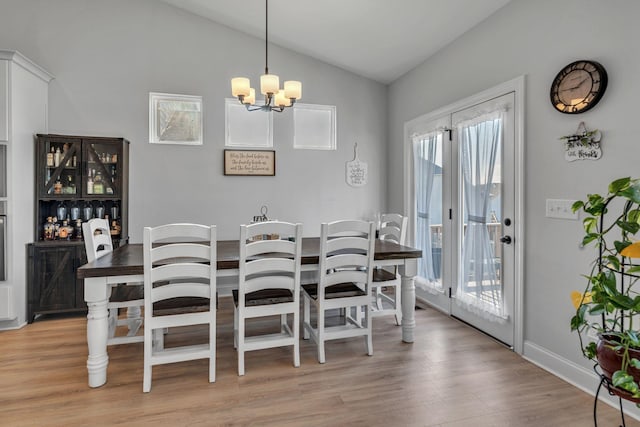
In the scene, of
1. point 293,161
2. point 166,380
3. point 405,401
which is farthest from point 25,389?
point 293,161

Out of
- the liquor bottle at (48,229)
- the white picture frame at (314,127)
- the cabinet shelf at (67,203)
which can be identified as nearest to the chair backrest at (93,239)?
the cabinet shelf at (67,203)

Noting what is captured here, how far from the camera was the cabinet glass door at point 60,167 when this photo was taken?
3.62m

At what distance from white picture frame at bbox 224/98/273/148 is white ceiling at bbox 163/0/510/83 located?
3.09ft

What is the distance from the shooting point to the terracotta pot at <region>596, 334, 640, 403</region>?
1.34m

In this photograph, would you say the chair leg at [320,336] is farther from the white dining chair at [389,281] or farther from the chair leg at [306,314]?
the white dining chair at [389,281]

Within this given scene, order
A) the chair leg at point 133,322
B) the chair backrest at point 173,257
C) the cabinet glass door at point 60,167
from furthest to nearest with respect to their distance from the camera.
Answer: the cabinet glass door at point 60,167, the chair leg at point 133,322, the chair backrest at point 173,257

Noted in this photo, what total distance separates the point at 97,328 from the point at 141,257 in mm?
525

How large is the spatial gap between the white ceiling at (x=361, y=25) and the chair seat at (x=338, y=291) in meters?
2.56

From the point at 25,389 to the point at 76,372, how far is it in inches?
11.1

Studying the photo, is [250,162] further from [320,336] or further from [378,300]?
[320,336]

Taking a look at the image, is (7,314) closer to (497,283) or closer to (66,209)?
(66,209)

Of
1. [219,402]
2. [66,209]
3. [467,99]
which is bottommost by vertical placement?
[219,402]

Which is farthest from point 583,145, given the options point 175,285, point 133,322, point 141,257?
point 133,322

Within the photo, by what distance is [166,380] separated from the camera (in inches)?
94.7
